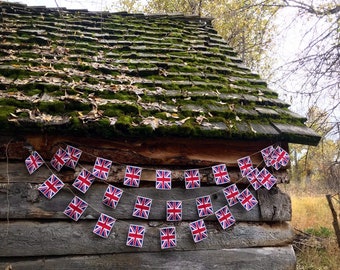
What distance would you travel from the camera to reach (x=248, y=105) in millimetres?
3182

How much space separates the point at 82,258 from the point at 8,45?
2.57 meters

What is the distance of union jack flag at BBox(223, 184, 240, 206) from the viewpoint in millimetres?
2779

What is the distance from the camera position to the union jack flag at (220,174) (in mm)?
2754

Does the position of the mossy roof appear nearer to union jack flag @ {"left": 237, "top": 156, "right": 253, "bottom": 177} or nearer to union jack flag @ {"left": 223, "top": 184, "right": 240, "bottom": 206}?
union jack flag @ {"left": 237, "top": 156, "right": 253, "bottom": 177}

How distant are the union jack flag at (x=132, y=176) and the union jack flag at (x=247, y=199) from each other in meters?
0.95

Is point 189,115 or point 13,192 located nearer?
point 13,192

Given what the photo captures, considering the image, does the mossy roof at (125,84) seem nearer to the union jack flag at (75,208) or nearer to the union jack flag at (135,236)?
the union jack flag at (75,208)

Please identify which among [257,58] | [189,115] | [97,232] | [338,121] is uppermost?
[257,58]

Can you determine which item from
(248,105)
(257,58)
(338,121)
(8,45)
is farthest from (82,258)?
(257,58)

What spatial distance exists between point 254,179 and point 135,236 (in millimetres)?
1194

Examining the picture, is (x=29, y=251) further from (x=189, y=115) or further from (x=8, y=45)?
(x=8, y=45)

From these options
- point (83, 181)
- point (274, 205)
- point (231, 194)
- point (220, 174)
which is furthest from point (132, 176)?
point (274, 205)

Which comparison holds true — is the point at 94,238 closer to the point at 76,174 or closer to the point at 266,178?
the point at 76,174

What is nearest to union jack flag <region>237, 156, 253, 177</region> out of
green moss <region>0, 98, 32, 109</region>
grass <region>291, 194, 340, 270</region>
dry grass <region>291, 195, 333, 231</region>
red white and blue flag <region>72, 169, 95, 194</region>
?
red white and blue flag <region>72, 169, 95, 194</region>
